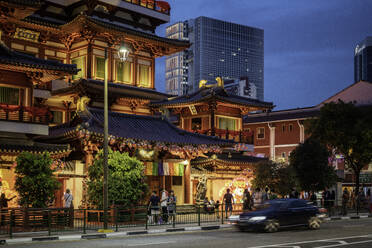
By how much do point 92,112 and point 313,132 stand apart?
18.1 metres

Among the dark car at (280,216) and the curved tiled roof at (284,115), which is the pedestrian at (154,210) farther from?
the curved tiled roof at (284,115)

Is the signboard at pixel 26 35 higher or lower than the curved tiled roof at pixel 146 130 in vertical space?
higher

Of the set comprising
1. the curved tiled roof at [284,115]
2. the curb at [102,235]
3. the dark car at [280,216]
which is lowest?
the curb at [102,235]

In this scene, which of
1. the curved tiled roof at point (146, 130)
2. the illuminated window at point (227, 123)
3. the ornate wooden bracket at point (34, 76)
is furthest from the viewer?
the illuminated window at point (227, 123)

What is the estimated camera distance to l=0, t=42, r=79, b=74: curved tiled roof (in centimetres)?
2658

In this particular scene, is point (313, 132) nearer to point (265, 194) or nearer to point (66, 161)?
point (265, 194)

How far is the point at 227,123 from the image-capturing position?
47.6m

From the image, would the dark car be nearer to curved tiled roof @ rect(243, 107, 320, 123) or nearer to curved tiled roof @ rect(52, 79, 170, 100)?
curved tiled roof @ rect(52, 79, 170, 100)

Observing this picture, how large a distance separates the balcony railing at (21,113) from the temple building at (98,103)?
0.17ft

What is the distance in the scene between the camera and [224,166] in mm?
41812

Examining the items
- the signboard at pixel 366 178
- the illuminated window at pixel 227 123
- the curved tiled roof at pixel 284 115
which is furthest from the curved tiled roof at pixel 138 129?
the signboard at pixel 366 178

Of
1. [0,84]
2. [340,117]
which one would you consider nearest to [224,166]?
[340,117]

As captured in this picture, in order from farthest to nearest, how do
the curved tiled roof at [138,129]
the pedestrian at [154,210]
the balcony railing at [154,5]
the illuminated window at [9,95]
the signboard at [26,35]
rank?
the balcony railing at [154,5]
the signboard at [26,35]
the curved tiled roof at [138,129]
the illuminated window at [9,95]
the pedestrian at [154,210]

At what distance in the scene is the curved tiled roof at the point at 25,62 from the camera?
26.6 meters
